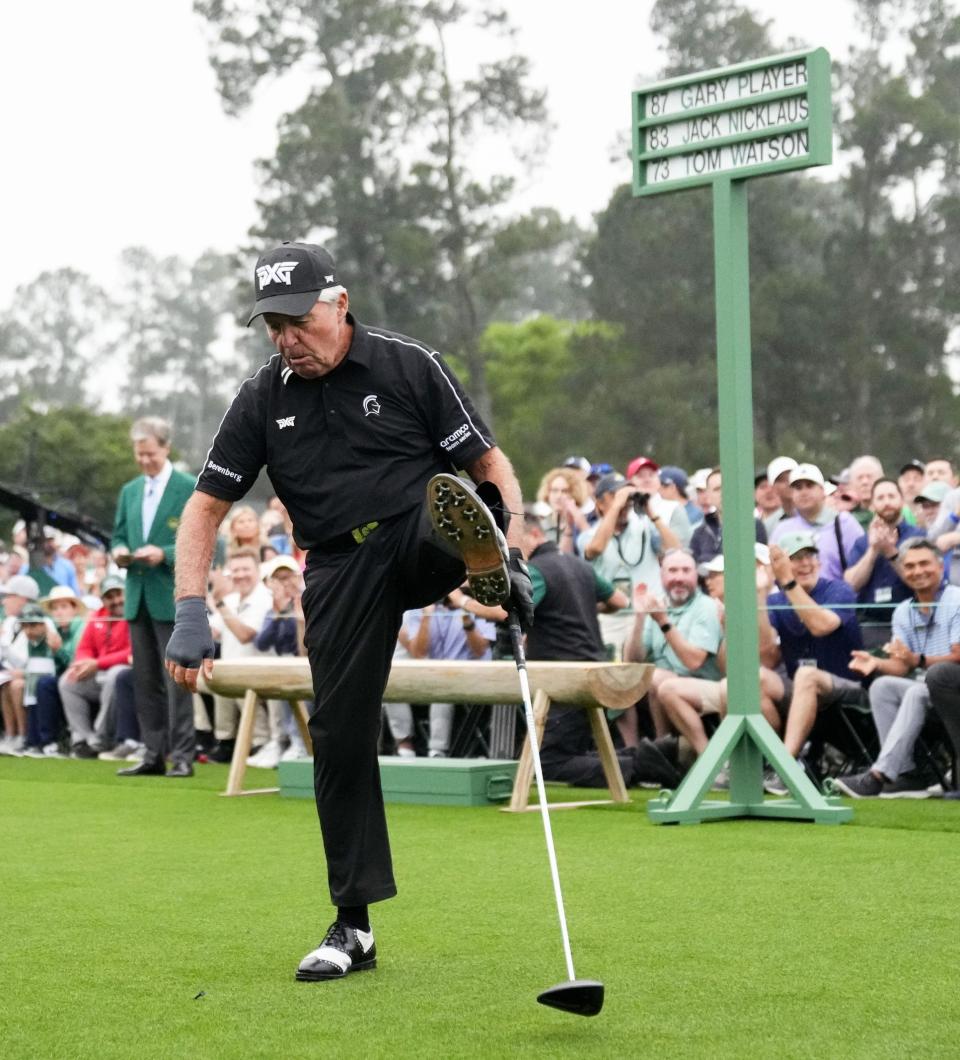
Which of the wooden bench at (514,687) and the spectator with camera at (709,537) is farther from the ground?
the spectator with camera at (709,537)

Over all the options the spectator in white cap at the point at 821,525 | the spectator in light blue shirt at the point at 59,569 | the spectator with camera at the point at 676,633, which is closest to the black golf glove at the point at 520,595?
the spectator with camera at the point at 676,633

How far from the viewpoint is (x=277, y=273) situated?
203 inches

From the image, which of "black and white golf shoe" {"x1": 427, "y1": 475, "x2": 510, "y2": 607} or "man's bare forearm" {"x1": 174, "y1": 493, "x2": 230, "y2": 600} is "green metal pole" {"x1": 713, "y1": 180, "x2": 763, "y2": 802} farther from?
"black and white golf shoe" {"x1": 427, "y1": 475, "x2": 510, "y2": 607}

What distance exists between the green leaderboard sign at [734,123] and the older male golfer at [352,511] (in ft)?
13.5

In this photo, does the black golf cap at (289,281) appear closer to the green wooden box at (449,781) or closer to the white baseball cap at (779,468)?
the green wooden box at (449,781)

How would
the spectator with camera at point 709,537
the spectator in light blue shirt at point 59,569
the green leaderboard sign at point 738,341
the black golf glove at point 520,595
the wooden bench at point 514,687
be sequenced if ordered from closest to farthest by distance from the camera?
the black golf glove at point 520,595
the green leaderboard sign at point 738,341
the wooden bench at point 514,687
the spectator with camera at point 709,537
the spectator in light blue shirt at point 59,569

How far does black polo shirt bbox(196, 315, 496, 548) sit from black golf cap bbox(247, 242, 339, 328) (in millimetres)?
259

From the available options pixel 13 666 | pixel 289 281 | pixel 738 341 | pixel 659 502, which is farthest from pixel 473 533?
pixel 13 666

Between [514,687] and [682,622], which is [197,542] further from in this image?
[682,622]

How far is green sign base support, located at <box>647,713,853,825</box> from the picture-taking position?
904cm

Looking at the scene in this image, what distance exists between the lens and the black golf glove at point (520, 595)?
4.97m

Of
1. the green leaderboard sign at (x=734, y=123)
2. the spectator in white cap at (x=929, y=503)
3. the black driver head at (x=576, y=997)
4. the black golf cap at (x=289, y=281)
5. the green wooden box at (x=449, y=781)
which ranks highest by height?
the green leaderboard sign at (x=734, y=123)

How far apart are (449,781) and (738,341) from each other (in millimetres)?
3085

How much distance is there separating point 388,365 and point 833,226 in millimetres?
43201
